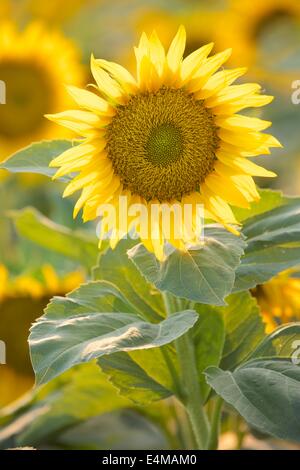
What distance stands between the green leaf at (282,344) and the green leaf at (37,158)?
23 centimetres

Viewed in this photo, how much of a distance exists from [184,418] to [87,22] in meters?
1.30

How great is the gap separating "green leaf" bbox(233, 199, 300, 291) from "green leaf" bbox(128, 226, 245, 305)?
1.8 inches

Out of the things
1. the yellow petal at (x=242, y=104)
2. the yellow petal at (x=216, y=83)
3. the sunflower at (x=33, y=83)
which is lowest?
the yellow petal at (x=242, y=104)

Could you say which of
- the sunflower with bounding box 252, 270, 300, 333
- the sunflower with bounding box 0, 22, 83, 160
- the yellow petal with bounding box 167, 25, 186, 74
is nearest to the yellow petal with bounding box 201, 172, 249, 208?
the yellow petal with bounding box 167, 25, 186, 74

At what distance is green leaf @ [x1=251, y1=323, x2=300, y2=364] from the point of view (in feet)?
2.97

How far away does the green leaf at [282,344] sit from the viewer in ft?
2.97

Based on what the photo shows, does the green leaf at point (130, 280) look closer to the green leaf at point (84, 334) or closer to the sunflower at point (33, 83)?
the green leaf at point (84, 334)

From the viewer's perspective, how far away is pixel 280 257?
3.12ft

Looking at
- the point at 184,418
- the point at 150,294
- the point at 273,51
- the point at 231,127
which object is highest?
the point at 273,51

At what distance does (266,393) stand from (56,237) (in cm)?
49

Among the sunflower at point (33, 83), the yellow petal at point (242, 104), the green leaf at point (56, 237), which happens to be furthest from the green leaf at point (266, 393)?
the sunflower at point (33, 83)

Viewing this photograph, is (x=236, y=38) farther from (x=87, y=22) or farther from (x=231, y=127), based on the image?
(x=231, y=127)

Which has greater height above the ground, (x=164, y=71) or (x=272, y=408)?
(x=164, y=71)

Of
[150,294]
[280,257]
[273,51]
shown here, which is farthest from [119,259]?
[273,51]
